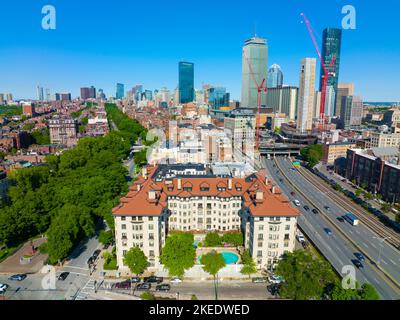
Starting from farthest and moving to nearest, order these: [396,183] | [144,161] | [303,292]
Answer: [144,161] → [396,183] → [303,292]

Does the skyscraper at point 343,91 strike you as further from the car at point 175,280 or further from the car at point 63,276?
the car at point 63,276

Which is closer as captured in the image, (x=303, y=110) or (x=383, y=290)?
(x=383, y=290)

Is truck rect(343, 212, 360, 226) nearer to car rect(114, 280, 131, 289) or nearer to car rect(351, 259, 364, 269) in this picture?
car rect(351, 259, 364, 269)

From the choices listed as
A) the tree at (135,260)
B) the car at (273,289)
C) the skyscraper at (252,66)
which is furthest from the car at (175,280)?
the skyscraper at (252,66)

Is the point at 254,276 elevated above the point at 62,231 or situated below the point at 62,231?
below
